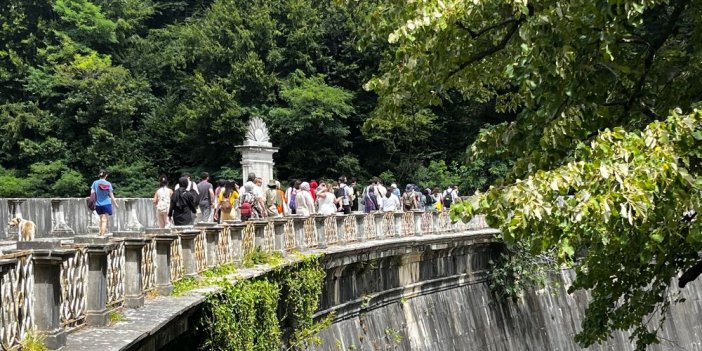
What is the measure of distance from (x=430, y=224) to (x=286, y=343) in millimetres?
9293

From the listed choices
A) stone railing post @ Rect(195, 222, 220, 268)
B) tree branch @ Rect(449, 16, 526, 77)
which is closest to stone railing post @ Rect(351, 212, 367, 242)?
tree branch @ Rect(449, 16, 526, 77)

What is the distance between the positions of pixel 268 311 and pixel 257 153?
1095 cm

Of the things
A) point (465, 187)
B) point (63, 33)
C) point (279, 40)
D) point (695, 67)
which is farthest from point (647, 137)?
point (63, 33)

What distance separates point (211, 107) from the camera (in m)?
36.4

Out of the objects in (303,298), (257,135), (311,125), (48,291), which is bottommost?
(303,298)

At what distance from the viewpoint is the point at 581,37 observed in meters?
8.30

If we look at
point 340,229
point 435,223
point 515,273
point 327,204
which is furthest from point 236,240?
point 515,273

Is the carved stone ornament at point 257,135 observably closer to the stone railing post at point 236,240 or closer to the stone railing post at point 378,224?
the stone railing post at point 378,224

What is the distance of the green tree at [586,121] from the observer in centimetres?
646

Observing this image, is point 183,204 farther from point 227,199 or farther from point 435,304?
point 435,304

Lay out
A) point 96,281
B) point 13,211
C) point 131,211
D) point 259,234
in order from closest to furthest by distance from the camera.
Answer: point 96,281, point 259,234, point 13,211, point 131,211

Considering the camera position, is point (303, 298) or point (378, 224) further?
point (378, 224)

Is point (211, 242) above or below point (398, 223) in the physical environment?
below

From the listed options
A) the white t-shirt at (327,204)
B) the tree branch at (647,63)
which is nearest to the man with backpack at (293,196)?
the white t-shirt at (327,204)
